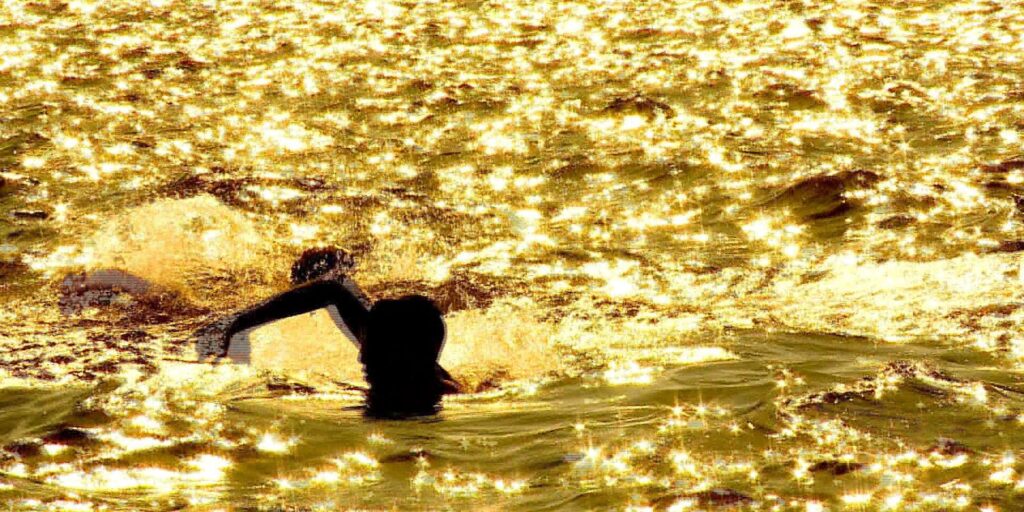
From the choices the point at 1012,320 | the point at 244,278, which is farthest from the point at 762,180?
the point at 244,278

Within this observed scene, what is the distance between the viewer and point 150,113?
14797 mm

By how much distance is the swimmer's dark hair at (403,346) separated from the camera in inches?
289

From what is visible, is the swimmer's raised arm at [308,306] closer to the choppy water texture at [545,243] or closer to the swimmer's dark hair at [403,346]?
the swimmer's dark hair at [403,346]

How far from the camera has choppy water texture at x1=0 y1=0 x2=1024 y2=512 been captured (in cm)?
588

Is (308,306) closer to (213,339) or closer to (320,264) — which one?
(213,339)

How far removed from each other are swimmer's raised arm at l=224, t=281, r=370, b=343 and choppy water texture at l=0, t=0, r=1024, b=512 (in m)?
0.31

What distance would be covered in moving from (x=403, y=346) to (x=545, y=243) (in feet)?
11.1

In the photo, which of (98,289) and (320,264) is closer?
(98,289)

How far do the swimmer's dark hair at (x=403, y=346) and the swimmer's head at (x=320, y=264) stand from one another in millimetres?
2195

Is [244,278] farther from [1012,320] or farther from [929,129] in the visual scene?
[929,129]

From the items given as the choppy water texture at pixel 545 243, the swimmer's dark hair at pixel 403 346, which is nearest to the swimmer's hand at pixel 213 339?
the choppy water texture at pixel 545 243

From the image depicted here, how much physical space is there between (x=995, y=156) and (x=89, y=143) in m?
9.29

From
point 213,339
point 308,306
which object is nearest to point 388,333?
point 308,306

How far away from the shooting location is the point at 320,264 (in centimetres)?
1029
